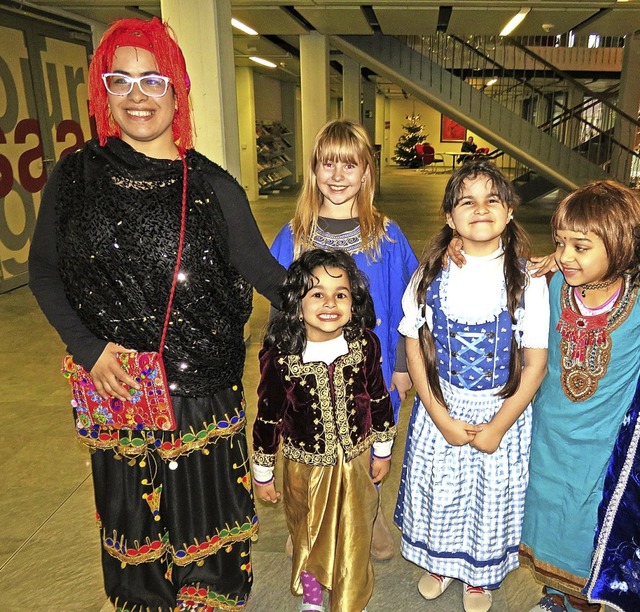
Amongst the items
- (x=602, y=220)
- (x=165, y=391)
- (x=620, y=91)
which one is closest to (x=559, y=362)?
(x=602, y=220)

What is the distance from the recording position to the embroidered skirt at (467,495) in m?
1.81

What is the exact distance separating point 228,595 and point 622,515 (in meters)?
1.20

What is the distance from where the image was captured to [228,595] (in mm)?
1809

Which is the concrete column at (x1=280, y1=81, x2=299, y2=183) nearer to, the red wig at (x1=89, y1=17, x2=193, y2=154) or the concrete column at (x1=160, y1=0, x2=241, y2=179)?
the concrete column at (x1=160, y1=0, x2=241, y2=179)

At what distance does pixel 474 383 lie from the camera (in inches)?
69.7

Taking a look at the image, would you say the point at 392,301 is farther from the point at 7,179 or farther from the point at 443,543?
the point at 7,179

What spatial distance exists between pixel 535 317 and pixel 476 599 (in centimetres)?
99

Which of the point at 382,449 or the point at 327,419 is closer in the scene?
the point at 327,419

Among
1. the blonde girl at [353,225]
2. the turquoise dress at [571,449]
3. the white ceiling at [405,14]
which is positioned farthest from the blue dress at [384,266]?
the white ceiling at [405,14]

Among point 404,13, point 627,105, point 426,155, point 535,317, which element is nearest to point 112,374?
point 535,317

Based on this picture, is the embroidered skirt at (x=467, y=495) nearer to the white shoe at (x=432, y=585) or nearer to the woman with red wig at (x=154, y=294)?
the white shoe at (x=432, y=585)

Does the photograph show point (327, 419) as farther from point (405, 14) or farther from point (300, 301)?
point (405, 14)

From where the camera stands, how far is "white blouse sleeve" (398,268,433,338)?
1795 mm

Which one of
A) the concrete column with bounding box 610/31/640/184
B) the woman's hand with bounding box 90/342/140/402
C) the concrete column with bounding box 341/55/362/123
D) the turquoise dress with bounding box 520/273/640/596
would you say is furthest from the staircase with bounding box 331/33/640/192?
the woman's hand with bounding box 90/342/140/402
